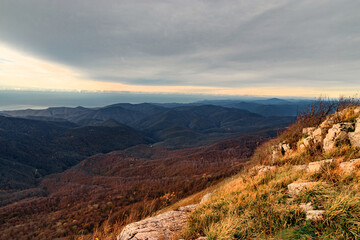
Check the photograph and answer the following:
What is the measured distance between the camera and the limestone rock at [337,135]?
603cm

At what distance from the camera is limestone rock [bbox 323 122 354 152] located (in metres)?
6.03

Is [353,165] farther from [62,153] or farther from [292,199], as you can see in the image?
[62,153]

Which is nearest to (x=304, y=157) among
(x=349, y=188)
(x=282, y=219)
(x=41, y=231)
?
(x=349, y=188)

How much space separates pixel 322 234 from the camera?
9.47 ft

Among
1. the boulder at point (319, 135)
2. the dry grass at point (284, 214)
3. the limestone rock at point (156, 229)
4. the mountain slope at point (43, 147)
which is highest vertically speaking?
the boulder at point (319, 135)

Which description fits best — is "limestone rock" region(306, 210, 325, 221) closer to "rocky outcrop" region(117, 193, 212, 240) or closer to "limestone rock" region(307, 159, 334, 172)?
"limestone rock" region(307, 159, 334, 172)

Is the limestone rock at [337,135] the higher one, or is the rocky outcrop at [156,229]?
the limestone rock at [337,135]

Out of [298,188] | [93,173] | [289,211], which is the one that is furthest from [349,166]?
[93,173]

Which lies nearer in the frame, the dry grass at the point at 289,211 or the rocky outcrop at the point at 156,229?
the dry grass at the point at 289,211

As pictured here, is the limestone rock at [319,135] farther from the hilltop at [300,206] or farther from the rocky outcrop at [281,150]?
the rocky outcrop at [281,150]

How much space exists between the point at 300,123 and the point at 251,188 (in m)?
6.68

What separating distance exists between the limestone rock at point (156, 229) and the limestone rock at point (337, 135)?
6.50 meters

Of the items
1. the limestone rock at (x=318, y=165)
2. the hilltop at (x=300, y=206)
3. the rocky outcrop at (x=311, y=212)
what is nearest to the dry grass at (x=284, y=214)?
the hilltop at (x=300, y=206)

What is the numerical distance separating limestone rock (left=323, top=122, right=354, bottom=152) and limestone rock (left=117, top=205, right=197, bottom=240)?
650 cm
